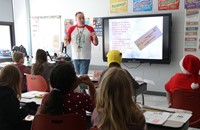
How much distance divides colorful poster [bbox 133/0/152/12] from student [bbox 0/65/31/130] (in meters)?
3.62

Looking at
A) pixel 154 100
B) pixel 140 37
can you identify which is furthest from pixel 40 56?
pixel 154 100

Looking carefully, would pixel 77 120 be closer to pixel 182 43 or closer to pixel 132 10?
pixel 182 43

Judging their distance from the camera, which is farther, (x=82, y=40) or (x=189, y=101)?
(x=82, y=40)

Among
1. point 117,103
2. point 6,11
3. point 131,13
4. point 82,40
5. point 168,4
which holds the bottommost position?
point 117,103

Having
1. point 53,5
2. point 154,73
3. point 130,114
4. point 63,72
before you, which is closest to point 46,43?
point 53,5

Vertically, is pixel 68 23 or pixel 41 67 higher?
pixel 68 23

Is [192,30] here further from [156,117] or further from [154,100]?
[156,117]

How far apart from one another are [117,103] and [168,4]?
3954 mm

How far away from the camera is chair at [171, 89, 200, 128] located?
2.33m

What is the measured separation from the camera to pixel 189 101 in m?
2.36

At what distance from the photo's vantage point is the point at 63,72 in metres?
1.71

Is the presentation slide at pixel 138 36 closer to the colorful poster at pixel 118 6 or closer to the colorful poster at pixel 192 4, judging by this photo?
the colorful poster at pixel 118 6

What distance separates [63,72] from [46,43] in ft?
16.4

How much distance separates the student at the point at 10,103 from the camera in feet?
6.01
